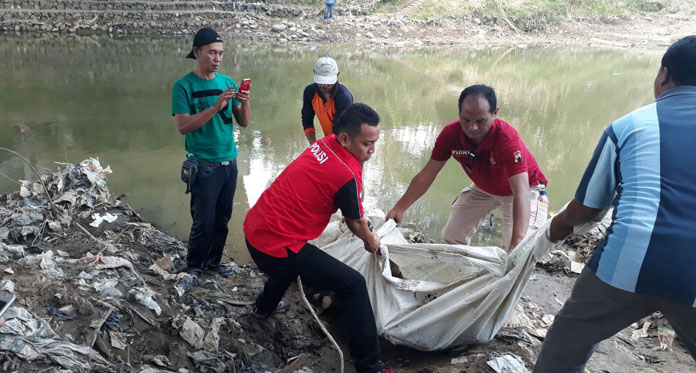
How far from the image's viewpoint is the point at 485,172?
9.70 feet

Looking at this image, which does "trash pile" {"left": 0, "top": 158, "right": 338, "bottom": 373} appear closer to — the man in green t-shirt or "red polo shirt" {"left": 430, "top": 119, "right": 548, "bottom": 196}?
the man in green t-shirt

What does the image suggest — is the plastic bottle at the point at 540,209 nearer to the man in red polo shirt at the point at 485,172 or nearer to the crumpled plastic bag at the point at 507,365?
the man in red polo shirt at the point at 485,172

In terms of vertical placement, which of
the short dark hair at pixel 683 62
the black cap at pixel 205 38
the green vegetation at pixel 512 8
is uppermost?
the green vegetation at pixel 512 8

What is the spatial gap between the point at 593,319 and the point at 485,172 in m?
1.33

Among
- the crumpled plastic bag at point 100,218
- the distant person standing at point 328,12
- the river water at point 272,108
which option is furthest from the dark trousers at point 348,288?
the distant person standing at point 328,12

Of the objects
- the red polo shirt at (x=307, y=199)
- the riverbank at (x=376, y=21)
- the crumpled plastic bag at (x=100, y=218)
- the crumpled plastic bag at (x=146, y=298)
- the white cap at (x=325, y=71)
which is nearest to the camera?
the red polo shirt at (x=307, y=199)

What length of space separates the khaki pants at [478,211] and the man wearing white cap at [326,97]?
1.13 metres

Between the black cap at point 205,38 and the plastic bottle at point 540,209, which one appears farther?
the plastic bottle at point 540,209

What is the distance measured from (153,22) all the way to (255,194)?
15.1 metres

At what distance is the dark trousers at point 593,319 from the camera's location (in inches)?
63.8

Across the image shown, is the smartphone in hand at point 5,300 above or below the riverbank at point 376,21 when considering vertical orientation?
below

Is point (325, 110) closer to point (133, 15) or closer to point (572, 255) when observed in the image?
point (572, 255)

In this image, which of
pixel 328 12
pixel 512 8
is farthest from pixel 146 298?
pixel 512 8

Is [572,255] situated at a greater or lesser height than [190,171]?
lesser
